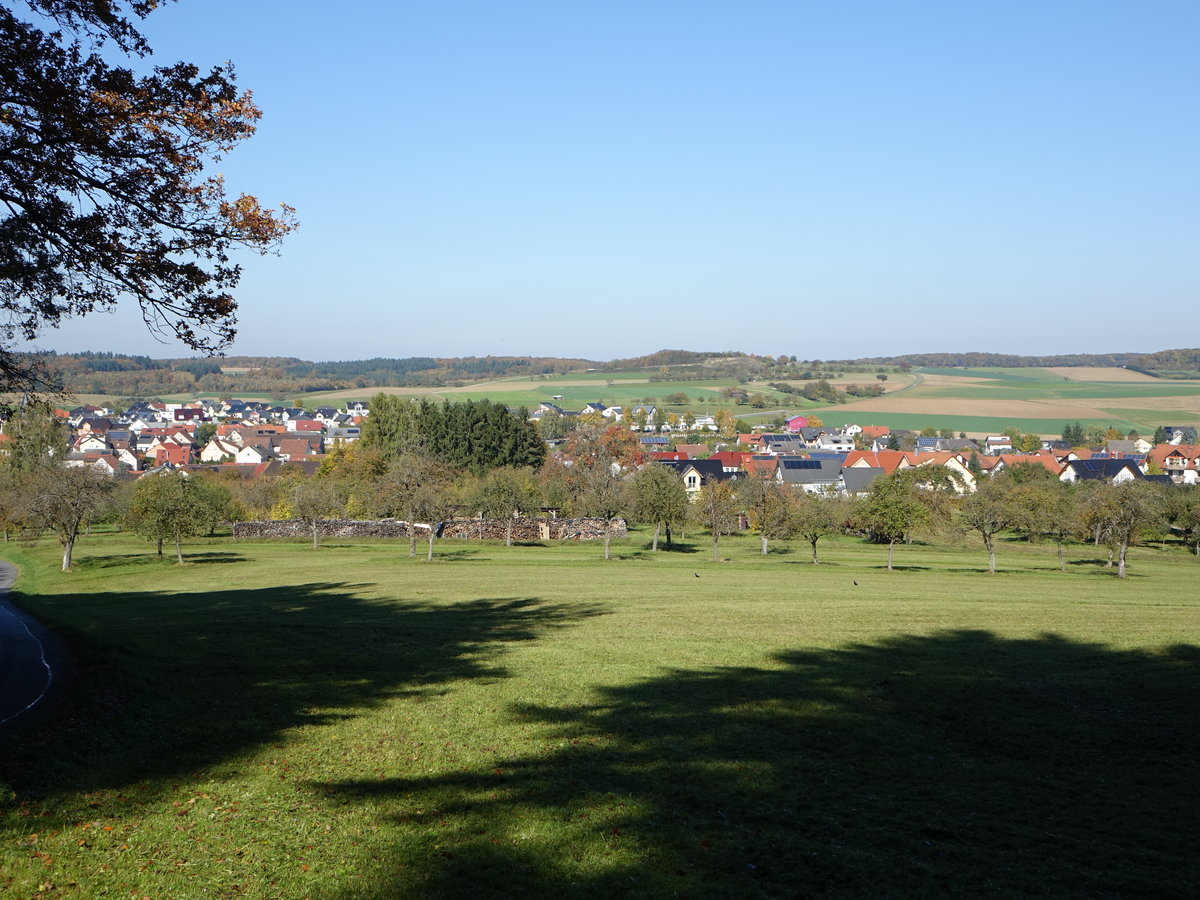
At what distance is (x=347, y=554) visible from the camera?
53.0 m

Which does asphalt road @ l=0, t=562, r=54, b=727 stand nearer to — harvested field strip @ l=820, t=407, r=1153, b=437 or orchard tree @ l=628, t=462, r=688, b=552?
orchard tree @ l=628, t=462, r=688, b=552

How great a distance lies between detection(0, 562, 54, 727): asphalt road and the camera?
45.4 ft

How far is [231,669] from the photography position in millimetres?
16953

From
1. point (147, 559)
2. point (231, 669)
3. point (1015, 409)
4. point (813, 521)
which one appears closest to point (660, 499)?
point (813, 521)

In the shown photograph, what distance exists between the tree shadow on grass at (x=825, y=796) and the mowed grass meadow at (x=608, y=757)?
0.05m

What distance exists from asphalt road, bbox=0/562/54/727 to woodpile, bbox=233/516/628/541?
36573mm

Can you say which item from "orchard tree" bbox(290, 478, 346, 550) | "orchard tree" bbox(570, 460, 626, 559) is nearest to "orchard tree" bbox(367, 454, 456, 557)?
"orchard tree" bbox(290, 478, 346, 550)

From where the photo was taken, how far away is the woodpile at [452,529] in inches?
2425

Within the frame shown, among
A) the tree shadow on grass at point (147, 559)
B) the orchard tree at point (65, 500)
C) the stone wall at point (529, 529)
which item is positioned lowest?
the stone wall at point (529, 529)

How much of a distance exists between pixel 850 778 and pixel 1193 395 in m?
213

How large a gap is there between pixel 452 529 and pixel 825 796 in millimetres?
53137

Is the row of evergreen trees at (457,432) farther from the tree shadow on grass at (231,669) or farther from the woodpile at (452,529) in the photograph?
the tree shadow on grass at (231,669)

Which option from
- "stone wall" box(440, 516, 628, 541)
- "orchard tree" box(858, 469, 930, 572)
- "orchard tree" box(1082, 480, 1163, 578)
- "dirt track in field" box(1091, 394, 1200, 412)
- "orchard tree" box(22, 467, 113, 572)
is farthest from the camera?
"dirt track in field" box(1091, 394, 1200, 412)

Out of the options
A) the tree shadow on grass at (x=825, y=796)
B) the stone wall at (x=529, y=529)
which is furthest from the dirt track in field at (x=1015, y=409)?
the tree shadow on grass at (x=825, y=796)
